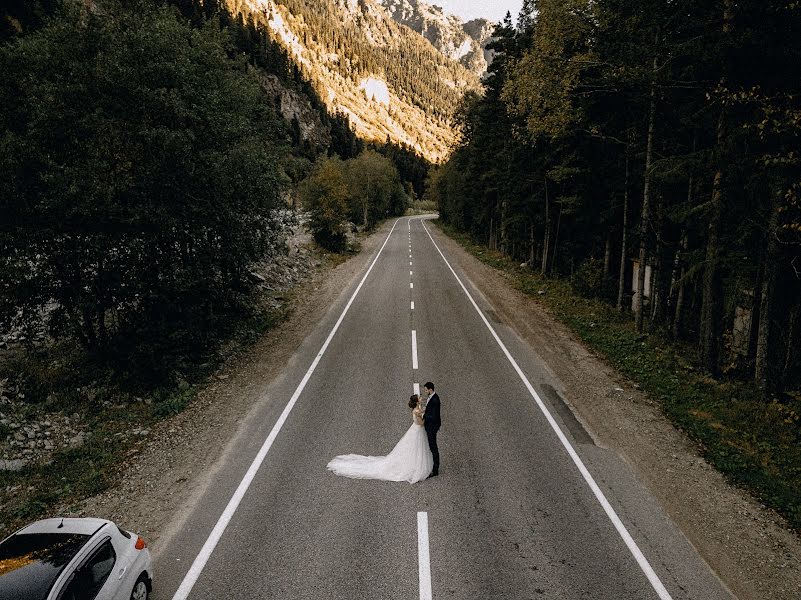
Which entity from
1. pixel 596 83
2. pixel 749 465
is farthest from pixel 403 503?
pixel 596 83

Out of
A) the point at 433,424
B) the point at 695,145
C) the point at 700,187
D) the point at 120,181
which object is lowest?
the point at 433,424

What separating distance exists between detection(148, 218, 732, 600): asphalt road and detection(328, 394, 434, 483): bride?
0.77 feet

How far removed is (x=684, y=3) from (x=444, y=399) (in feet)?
40.8

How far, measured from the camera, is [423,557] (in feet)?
23.3

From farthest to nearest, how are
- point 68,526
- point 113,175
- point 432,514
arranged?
point 113,175
point 432,514
point 68,526

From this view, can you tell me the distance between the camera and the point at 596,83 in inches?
668

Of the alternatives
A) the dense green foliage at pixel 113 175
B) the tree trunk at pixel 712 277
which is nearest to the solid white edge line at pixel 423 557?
the dense green foliage at pixel 113 175

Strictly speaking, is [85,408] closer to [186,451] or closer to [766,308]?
[186,451]

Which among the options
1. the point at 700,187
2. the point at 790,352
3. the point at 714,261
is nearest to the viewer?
the point at 714,261

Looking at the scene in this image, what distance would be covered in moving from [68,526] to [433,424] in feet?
19.5

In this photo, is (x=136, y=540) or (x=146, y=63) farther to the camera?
(x=146, y=63)

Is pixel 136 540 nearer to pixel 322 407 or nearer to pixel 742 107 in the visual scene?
pixel 322 407

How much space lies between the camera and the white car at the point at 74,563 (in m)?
5.19

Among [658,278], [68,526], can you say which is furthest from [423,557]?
[658,278]
